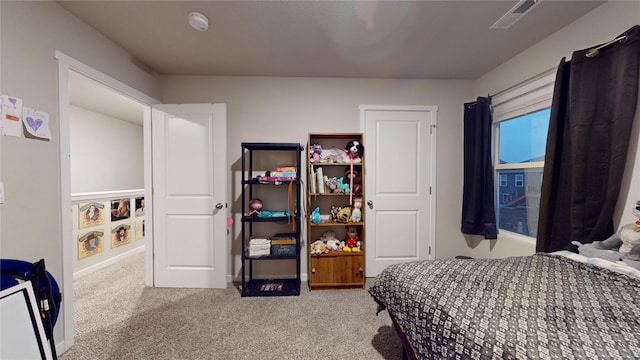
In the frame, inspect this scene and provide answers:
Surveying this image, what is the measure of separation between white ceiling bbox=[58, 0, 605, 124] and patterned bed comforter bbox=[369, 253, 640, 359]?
1699 mm

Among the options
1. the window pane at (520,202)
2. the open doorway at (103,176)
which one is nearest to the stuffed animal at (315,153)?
the open doorway at (103,176)

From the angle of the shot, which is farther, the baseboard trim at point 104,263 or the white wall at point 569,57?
the baseboard trim at point 104,263

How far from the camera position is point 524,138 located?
2252mm

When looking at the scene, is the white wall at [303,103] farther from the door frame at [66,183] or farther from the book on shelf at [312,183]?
the door frame at [66,183]

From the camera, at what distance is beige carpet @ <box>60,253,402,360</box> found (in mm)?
1591

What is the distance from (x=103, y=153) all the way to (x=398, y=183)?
14.6 ft

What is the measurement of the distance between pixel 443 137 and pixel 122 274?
4208 mm

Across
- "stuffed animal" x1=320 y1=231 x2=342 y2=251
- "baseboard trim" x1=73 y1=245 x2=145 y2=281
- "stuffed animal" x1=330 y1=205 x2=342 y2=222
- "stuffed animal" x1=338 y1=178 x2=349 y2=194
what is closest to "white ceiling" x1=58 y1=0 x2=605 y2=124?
"stuffed animal" x1=338 y1=178 x2=349 y2=194

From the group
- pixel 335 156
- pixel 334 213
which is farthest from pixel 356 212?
pixel 335 156

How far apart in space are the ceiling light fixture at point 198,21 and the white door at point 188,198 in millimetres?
893

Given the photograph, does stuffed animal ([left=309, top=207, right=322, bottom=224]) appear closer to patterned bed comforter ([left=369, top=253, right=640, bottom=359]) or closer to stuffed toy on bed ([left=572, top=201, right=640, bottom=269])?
patterned bed comforter ([left=369, top=253, right=640, bottom=359])

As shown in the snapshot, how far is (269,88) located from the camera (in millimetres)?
2646

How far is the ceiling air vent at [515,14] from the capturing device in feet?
5.03

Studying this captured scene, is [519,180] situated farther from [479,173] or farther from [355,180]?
[355,180]
